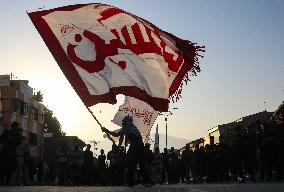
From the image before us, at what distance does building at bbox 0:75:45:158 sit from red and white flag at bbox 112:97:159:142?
25.7m

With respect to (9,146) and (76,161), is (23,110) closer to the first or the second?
(76,161)

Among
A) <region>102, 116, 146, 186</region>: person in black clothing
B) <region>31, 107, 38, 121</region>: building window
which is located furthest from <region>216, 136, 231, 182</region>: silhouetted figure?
<region>31, 107, 38, 121</region>: building window

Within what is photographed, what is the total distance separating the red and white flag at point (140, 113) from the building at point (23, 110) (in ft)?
84.3

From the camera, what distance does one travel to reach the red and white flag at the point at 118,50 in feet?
32.7

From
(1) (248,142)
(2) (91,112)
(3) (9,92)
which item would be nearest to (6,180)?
(2) (91,112)

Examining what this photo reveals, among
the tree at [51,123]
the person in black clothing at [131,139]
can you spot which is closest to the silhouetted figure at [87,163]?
the person in black clothing at [131,139]

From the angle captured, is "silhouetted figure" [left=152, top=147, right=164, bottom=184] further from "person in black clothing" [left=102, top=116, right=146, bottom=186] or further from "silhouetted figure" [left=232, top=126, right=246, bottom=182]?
"person in black clothing" [left=102, top=116, right=146, bottom=186]

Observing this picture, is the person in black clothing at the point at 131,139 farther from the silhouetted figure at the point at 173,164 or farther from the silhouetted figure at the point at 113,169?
the silhouetted figure at the point at 173,164

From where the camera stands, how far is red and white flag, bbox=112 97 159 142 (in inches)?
449

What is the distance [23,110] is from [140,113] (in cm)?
3312

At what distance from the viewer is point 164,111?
10164 mm

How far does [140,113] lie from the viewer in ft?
38.6

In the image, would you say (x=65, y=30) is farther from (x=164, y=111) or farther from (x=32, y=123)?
(x=32, y=123)

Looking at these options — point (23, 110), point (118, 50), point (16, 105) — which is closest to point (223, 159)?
point (118, 50)
